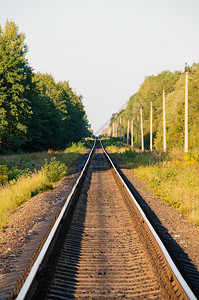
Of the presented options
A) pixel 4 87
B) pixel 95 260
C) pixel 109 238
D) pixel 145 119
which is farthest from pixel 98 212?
pixel 145 119

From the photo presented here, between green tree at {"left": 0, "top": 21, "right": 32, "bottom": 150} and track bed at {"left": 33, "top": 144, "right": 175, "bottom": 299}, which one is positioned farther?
green tree at {"left": 0, "top": 21, "right": 32, "bottom": 150}

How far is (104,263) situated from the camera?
4.53 metres

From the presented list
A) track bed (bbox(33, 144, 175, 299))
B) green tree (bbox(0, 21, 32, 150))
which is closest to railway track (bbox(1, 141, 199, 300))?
track bed (bbox(33, 144, 175, 299))

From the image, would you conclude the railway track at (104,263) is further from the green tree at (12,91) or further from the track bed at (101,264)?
the green tree at (12,91)

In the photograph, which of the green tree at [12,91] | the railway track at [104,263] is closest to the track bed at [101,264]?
the railway track at [104,263]

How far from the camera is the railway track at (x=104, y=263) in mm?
3541

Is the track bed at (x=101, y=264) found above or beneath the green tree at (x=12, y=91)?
beneath

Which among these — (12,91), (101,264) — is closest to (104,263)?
(101,264)

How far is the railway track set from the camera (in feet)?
11.6

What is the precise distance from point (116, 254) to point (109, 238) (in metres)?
0.85

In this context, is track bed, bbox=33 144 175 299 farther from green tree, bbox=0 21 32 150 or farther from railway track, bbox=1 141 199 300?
green tree, bbox=0 21 32 150

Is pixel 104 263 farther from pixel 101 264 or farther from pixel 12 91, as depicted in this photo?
pixel 12 91

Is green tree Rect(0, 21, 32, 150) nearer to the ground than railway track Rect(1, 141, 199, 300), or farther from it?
farther from it

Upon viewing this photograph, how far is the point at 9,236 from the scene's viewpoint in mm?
6062
